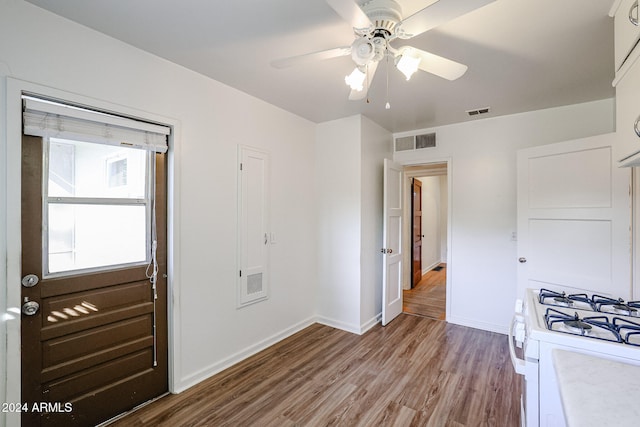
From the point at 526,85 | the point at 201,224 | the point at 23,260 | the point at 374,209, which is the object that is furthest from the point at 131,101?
the point at 526,85

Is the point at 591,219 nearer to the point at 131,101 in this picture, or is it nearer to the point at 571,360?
the point at 571,360

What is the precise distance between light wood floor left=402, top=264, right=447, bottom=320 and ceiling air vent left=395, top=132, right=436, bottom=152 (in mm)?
2282

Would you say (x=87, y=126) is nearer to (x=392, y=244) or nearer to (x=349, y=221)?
(x=349, y=221)

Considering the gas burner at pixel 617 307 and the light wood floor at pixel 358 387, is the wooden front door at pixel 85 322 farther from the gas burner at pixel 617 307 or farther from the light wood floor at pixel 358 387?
the gas burner at pixel 617 307

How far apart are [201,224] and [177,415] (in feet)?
4.47

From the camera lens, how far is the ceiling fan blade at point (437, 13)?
1096mm

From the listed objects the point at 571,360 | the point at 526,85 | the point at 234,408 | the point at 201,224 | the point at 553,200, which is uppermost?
the point at 526,85

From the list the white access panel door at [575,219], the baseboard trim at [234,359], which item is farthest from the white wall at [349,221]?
the white access panel door at [575,219]

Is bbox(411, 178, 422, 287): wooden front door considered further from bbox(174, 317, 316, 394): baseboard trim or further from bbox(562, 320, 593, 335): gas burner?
bbox(562, 320, 593, 335): gas burner

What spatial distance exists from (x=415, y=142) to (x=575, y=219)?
1.96 meters

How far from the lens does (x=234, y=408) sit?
2070 mm

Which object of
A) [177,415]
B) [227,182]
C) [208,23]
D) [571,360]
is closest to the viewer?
[571,360]

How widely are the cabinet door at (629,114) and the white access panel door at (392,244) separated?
2.23 meters

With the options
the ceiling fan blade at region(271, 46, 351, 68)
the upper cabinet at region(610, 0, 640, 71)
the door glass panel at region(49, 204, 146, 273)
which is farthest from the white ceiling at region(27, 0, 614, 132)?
the door glass panel at region(49, 204, 146, 273)
